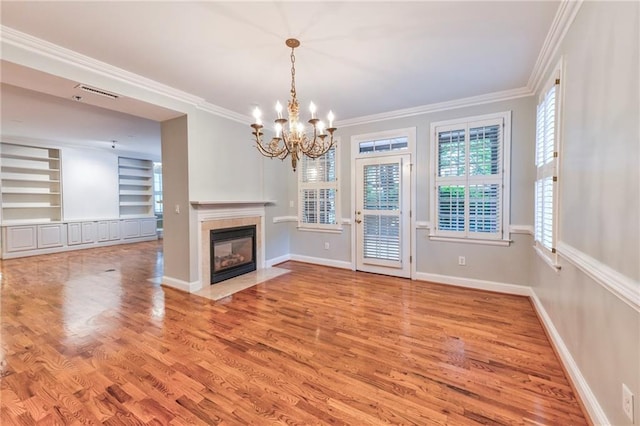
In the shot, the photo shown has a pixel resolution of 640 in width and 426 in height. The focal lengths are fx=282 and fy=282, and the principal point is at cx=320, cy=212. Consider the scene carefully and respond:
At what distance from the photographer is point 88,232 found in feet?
24.2

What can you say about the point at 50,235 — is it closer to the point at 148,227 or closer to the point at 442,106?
the point at 148,227

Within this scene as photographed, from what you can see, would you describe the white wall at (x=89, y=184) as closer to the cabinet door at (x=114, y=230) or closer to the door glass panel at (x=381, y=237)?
the cabinet door at (x=114, y=230)

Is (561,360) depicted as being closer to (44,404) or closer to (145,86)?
(44,404)

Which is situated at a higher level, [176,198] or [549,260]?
[176,198]

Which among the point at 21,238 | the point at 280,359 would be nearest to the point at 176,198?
the point at 280,359

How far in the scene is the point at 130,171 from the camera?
8.66 m

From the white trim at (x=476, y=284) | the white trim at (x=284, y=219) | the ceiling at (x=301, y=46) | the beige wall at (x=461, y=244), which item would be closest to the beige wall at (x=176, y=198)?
the ceiling at (x=301, y=46)

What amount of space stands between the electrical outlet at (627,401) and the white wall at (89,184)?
968cm

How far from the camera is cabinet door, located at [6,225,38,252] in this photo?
6090mm

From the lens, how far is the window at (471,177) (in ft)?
12.5

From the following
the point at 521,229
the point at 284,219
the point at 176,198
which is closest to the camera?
the point at 521,229

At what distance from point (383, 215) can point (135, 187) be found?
8.02 meters

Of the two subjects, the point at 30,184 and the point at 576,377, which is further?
the point at 30,184

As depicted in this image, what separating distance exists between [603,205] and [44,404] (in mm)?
3528
